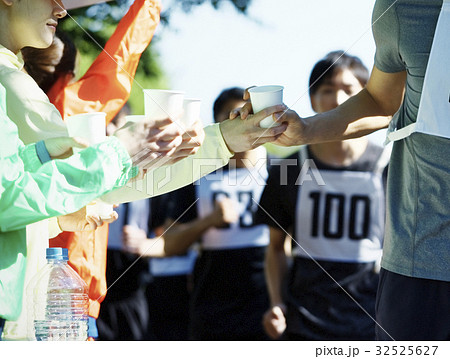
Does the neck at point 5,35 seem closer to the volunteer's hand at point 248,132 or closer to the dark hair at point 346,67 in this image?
the volunteer's hand at point 248,132

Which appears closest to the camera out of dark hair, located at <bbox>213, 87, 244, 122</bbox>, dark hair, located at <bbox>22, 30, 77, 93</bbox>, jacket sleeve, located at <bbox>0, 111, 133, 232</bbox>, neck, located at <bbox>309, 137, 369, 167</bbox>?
jacket sleeve, located at <bbox>0, 111, 133, 232</bbox>

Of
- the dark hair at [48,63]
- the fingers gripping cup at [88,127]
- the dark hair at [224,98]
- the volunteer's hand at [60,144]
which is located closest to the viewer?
the volunteer's hand at [60,144]

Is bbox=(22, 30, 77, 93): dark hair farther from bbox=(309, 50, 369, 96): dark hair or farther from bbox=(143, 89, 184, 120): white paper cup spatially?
bbox=(309, 50, 369, 96): dark hair

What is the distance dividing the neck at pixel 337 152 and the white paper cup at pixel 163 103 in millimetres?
1168

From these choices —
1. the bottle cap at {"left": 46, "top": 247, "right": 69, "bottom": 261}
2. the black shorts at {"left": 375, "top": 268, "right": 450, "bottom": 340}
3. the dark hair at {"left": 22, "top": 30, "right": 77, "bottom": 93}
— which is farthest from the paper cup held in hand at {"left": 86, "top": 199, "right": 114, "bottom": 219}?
the black shorts at {"left": 375, "top": 268, "right": 450, "bottom": 340}

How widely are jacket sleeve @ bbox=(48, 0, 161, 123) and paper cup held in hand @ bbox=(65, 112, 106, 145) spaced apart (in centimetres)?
50

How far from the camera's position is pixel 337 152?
3.13 meters

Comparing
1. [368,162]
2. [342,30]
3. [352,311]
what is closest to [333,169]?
[368,162]

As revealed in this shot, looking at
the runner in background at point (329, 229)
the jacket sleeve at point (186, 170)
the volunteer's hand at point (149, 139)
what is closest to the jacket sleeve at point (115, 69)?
the jacket sleeve at point (186, 170)

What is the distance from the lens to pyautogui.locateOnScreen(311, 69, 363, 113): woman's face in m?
3.13

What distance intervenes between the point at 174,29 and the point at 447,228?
971mm

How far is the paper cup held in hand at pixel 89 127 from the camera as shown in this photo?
1.95m

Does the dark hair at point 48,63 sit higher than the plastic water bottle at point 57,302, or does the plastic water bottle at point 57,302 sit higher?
the dark hair at point 48,63

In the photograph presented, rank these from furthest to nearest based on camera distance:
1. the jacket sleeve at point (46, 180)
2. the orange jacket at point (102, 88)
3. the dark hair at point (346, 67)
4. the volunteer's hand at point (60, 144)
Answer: the dark hair at point (346, 67)
the orange jacket at point (102, 88)
the volunteer's hand at point (60, 144)
the jacket sleeve at point (46, 180)
